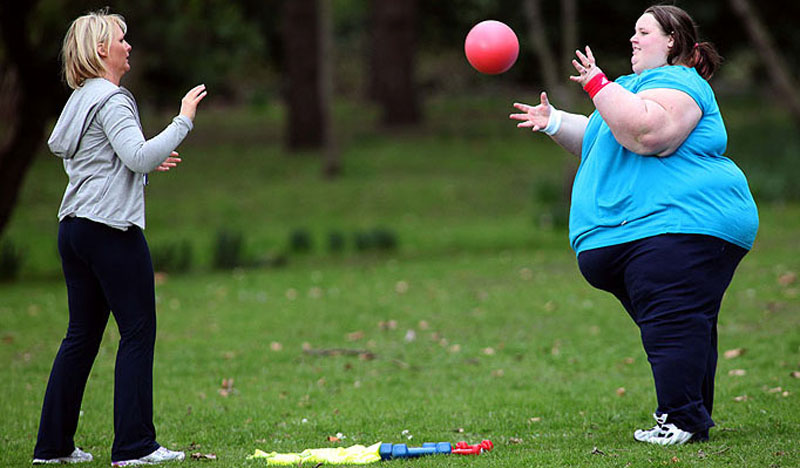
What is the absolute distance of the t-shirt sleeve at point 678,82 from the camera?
15.2ft

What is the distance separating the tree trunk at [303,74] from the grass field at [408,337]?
445 centimetres

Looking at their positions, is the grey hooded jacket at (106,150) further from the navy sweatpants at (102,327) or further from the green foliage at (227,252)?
the green foliage at (227,252)

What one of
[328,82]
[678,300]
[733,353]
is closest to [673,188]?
[678,300]

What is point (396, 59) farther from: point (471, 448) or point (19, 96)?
point (471, 448)

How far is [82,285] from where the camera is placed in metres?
4.85

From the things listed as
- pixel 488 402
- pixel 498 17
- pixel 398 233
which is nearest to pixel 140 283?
pixel 488 402

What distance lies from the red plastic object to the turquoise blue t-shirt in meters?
1.19

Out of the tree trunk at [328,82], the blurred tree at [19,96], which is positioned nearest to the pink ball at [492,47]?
the blurred tree at [19,96]

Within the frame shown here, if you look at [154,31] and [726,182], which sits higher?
[154,31]

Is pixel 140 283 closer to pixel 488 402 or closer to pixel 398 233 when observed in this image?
pixel 488 402

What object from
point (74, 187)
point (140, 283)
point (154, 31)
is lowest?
point (140, 283)

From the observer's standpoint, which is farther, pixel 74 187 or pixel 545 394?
pixel 545 394

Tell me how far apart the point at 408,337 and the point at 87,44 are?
4.81 meters

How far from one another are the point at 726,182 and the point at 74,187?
309 cm
